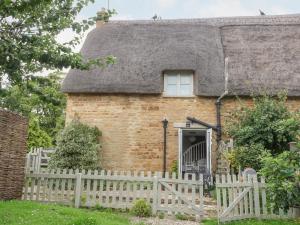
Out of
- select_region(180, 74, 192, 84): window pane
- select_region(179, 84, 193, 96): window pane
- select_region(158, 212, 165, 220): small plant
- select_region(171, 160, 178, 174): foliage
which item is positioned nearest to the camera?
select_region(158, 212, 165, 220): small plant

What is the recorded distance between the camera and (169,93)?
16.1 meters

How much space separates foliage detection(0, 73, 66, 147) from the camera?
431 inches

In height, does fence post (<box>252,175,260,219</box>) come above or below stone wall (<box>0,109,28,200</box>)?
below

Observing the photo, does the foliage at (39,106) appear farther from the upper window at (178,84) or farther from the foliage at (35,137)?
the upper window at (178,84)

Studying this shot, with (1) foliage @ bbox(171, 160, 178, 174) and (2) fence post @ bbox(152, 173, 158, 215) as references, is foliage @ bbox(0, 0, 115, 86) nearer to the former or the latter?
(2) fence post @ bbox(152, 173, 158, 215)

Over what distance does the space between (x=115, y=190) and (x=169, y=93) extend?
7019mm

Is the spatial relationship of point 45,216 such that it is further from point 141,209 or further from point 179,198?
point 179,198

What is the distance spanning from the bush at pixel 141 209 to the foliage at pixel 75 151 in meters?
4.50

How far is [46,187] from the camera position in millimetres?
10320

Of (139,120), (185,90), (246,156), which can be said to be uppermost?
(185,90)

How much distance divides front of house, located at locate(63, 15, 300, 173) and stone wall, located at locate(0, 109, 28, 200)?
5.83 metres

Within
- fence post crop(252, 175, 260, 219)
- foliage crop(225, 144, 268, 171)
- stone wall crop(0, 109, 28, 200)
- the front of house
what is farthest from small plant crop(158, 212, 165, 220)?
the front of house

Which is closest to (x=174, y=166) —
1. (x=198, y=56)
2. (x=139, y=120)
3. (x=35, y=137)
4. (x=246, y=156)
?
(x=139, y=120)

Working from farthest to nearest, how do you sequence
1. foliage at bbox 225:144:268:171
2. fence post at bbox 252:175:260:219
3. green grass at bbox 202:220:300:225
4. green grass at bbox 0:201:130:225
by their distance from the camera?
foliage at bbox 225:144:268:171 < fence post at bbox 252:175:260:219 < green grass at bbox 202:220:300:225 < green grass at bbox 0:201:130:225
